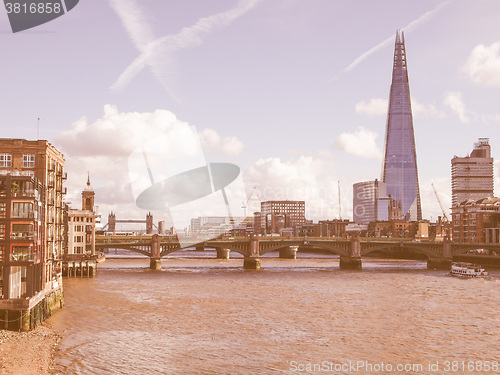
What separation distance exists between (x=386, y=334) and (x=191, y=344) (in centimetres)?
2040

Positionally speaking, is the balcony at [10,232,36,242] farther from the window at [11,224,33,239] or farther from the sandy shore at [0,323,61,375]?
the sandy shore at [0,323,61,375]

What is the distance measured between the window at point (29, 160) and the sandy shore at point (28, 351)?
22350mm

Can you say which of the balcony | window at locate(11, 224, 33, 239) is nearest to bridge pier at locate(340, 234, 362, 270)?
window at locate(11, 224, 33, 239)

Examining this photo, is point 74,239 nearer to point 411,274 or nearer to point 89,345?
point 411,274

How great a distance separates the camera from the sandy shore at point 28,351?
44.8 m

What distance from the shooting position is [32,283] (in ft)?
191

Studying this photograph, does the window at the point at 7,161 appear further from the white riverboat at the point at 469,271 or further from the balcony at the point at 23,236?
the white riverboat at the point at 469,271

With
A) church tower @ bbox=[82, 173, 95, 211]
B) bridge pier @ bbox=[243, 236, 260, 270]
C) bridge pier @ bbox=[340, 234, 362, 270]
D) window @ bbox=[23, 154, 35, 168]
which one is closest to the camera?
window @ bbox=[23, 154, 35, 168]

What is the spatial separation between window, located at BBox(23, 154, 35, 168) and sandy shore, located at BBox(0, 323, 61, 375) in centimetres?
2235

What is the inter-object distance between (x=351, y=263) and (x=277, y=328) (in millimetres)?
93587

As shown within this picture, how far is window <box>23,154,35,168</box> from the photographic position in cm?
7144

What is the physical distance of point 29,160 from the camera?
7175cm

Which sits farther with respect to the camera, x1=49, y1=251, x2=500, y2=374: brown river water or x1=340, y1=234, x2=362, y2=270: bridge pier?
x1=340, y1=234, x2=362, y2=270: bridge pier

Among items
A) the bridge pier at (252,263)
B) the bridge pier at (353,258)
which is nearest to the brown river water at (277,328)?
the bridge pier at (252,263)
